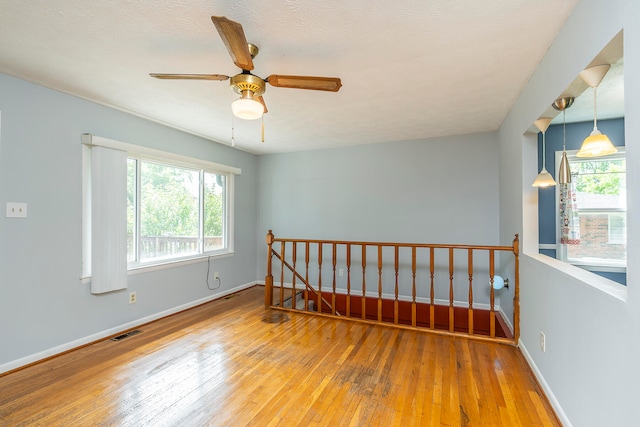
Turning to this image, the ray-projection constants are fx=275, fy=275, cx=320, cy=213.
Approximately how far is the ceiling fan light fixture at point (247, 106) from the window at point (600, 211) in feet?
12.2

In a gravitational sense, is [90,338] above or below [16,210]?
Answer: below

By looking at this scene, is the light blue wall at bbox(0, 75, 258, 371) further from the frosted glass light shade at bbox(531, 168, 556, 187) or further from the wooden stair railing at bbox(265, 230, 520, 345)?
the frosted glass light shade at bbox(531, 168, 556, 187)

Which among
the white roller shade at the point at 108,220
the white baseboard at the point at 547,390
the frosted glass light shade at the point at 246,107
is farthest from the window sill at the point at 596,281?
the white roller shade at the point at 108,220

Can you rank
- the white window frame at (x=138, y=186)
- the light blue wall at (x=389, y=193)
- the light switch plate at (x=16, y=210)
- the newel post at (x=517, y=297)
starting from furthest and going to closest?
the light blue wall at (x=389, y=193) → the white window frame at (x=138, y=186) → the newel post at (x=517, y=297) → the light switch plate at (x=16, y=210)

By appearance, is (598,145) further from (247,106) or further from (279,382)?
(279,382)

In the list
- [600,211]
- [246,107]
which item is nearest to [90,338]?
[246,107]

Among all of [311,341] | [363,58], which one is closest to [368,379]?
[311,341]

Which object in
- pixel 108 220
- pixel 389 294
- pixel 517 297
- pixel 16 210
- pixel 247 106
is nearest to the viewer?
pixel 247 106

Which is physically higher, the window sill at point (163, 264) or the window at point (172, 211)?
the window at point (172, 211)

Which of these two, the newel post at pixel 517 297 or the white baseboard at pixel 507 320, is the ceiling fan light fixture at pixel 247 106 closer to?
the newel post at pixel 517 297

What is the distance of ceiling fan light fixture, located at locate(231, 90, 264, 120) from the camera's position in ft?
5.65

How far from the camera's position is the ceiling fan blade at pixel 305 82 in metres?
1.73

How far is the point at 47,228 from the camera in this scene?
97.0 inches

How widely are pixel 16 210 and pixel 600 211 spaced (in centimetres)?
586
